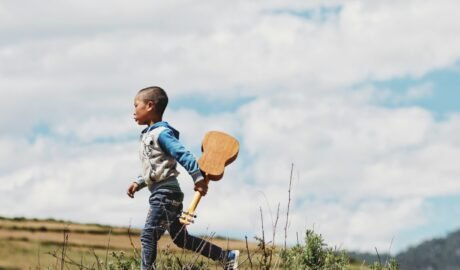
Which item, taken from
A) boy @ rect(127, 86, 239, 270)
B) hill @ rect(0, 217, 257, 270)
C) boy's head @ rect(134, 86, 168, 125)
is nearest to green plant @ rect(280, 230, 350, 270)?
boy @ rect(127, 86, 239, 270)

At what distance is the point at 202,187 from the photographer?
795cm

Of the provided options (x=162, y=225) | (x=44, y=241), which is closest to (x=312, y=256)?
(x=162, y=225)

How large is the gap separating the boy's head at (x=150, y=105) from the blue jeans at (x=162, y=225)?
63 cm

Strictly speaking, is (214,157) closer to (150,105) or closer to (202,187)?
(202,187)

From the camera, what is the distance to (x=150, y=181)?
827cm

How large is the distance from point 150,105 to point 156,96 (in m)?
0.09

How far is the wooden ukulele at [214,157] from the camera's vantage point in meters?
7.94

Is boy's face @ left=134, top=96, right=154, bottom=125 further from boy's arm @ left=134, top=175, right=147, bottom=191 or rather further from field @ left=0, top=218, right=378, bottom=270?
field @ left=0, top=218, right=378, bottom=270

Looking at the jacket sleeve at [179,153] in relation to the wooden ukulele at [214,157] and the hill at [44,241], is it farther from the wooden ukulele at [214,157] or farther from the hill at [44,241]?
the hill at [44,241]

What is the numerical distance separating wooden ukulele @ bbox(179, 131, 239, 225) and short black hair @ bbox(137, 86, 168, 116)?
1.50 feet

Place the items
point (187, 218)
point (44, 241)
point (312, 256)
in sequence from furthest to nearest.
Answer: point (44, 241) → point (312, 256) → point (187, 218)

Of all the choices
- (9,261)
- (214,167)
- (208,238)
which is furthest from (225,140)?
(9,261)

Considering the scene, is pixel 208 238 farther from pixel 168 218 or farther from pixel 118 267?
pixel 118 267

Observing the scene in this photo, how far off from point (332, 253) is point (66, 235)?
2.95 m
